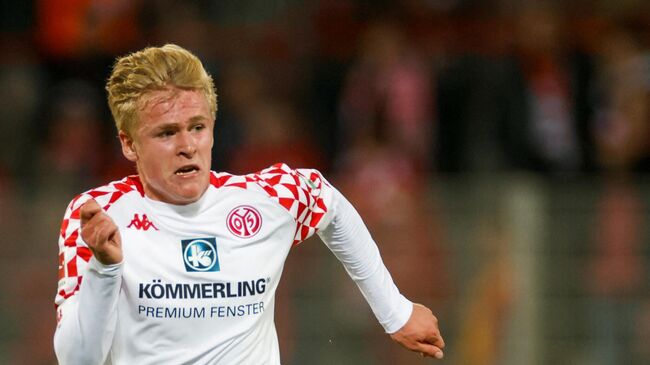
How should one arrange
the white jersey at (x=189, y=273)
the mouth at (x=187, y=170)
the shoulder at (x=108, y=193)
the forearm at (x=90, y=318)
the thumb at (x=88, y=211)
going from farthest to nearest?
the mouth at (x=187, y=170), the shoulder at (x=108, y=193), the white jersey at (x=189, y=273), the forearm at (x=90, y=318), the thumb at (x=88, y=211)

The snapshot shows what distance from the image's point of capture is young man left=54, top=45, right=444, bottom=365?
4.32m

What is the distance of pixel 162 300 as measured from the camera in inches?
171

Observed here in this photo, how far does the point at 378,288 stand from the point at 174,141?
105cm

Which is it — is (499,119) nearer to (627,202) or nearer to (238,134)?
(627,202)

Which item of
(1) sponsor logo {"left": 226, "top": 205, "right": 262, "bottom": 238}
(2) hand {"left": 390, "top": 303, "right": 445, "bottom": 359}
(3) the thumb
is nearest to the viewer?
(3) the thumb

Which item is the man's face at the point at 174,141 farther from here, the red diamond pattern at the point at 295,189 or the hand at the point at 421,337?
the hand at the point at 421,337

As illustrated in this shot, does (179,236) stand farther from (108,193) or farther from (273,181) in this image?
(273,181)

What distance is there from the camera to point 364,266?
4.89 metres

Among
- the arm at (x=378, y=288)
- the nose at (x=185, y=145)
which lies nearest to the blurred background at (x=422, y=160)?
the arm at (x=378, y=288)

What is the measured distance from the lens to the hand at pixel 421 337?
15.8ft

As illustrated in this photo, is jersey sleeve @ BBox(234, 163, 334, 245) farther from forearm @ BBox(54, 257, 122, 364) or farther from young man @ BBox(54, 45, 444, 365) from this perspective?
forearm @ BBox(54, 257, 122, 364)

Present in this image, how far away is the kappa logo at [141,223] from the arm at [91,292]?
0.29 meters

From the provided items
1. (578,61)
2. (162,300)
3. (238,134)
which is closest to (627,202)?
(578,61)

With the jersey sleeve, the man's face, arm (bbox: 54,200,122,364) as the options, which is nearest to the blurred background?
the jersey sleeve
